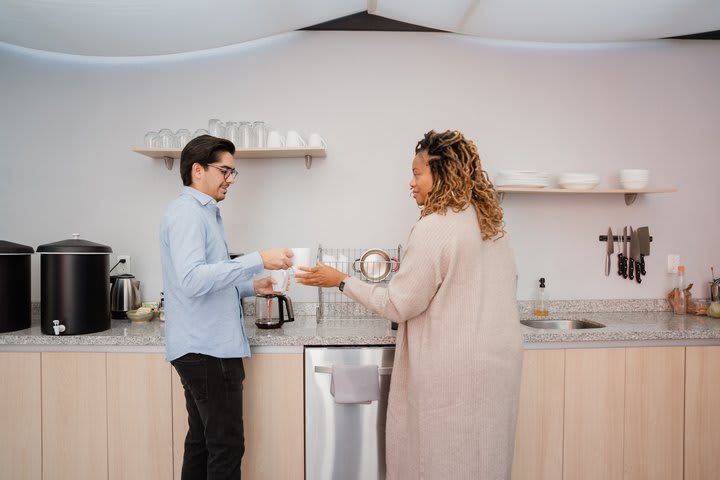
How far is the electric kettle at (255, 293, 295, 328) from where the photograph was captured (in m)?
2.16

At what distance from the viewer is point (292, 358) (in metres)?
2.00

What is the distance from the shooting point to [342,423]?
6.43 feet

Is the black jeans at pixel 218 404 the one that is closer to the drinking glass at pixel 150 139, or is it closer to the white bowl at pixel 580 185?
the drinking glass at pixel 150 139

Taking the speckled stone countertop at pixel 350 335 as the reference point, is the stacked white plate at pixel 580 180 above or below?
above

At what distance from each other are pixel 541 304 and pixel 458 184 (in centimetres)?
152

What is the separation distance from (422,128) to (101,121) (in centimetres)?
188

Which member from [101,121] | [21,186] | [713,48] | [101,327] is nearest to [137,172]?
[101,121]

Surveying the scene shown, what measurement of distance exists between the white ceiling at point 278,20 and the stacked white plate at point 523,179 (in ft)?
2.58

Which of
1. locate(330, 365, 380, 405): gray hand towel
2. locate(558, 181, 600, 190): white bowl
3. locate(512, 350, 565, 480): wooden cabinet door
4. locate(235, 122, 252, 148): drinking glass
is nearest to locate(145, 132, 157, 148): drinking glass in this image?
locate(235, 122, 252, 148): drinking glass

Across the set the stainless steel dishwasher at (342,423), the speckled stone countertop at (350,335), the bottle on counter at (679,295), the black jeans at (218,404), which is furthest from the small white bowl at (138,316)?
the bottle on counter at (679,295)

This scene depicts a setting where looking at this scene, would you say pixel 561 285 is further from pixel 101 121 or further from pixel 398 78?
pixel 101 121

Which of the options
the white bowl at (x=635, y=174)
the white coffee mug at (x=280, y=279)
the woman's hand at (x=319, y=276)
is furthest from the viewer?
the white bowl at (x=635, y=174)

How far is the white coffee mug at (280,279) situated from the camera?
186 cm

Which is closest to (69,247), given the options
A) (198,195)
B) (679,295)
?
(198,195)
